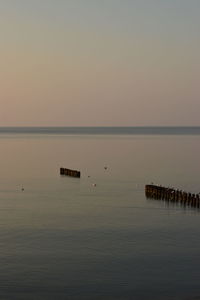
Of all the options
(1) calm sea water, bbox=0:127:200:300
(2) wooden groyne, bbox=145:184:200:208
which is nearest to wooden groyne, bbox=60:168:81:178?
(1) calm sea water, bbox=0:127:200:300

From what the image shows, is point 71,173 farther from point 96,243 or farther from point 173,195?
point 96,243

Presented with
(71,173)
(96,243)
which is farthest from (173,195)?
(71,173)

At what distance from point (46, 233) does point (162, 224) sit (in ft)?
38.0

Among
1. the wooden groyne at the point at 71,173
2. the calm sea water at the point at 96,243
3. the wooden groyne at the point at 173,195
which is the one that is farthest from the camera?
the wooden groyne at the point at 71,173

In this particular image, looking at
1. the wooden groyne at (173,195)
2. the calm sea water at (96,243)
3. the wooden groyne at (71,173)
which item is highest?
the wooden groyne at (71,173)

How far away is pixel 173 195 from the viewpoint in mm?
66750

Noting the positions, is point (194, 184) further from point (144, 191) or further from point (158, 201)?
point (158, 201)

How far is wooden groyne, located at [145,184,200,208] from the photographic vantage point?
62688 mm

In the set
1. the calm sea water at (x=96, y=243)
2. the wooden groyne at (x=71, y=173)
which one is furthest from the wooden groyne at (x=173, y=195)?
the wooden groyne at (x=71, y=173)

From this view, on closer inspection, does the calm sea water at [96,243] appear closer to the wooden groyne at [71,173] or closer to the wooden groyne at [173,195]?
the wooden groyne at [173,195]

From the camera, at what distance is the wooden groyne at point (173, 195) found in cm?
6269

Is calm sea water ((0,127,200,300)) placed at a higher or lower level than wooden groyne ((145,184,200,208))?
lower

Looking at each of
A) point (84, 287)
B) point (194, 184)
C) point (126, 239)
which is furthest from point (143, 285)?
point (194, 184)

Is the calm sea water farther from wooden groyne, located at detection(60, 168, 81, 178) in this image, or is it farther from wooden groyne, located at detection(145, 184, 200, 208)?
wooden groyne, located at detection(60, 168, 81, 178)
